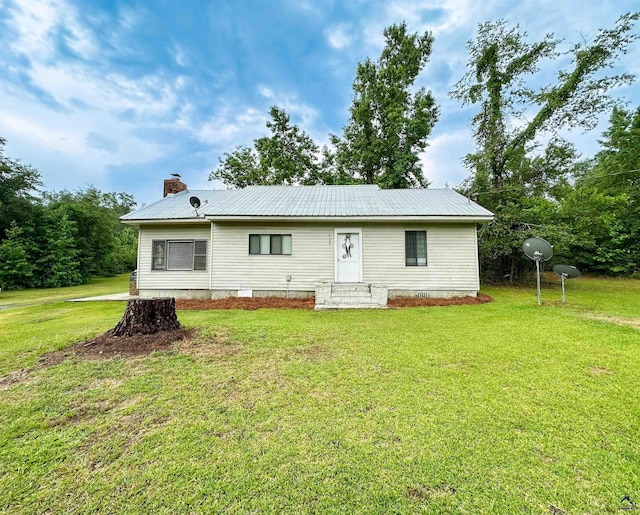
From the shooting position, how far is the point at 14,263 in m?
15.3

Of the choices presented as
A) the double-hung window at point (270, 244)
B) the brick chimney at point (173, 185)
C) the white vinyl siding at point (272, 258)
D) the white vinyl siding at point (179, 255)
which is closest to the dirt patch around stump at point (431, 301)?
the white vinyl siding at point (272, 258)

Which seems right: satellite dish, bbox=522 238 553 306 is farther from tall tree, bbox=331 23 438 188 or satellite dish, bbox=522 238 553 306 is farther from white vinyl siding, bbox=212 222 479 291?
tall tree, bbox=331 23 438 188

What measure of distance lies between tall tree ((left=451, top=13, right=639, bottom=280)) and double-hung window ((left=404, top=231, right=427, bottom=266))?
4356 mm

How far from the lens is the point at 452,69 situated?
15.6 metres

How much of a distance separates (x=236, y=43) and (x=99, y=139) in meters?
11.9

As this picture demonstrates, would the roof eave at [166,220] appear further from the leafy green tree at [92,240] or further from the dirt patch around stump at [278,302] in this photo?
the leafy green tree at [92,240]

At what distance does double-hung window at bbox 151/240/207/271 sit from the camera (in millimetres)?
9789

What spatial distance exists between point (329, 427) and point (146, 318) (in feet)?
13.8

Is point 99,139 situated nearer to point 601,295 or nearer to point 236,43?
point 236,43

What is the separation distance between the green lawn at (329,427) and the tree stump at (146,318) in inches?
38.1

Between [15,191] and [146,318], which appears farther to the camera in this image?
[15,191]

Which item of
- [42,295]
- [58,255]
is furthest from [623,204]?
[58,255]

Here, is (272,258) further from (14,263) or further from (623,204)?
(623,204)

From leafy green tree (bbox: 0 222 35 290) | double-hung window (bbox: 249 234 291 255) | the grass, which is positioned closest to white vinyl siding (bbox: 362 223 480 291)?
double-hung window (bbox: 249 234 291 255)
